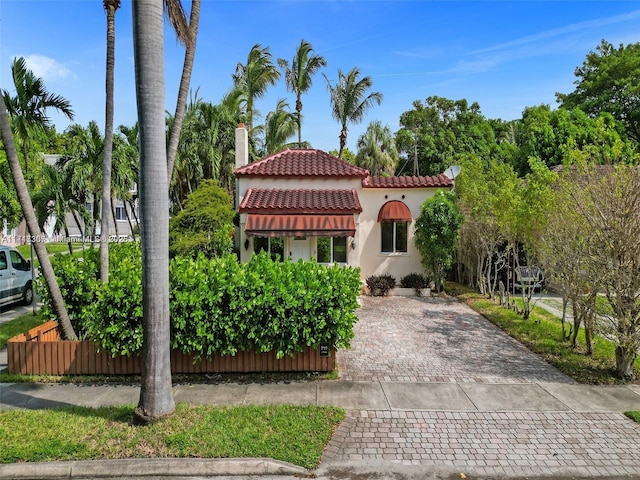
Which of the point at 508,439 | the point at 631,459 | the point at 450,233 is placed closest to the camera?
the point at 631,459

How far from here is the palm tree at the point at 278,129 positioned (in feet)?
106

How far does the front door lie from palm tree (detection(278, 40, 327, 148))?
18160 mm

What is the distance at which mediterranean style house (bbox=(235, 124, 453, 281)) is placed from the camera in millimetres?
17625

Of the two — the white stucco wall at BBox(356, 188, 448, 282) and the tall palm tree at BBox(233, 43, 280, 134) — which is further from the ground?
the tall palm tree at BBox(233, 43, 280, 134)

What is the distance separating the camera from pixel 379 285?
19016 millimetres

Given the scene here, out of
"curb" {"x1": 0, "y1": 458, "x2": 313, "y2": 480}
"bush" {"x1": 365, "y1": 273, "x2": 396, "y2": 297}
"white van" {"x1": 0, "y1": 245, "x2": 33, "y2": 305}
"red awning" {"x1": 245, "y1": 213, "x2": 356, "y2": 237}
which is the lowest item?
"curb" {"x1": 0, "y1": 458, "x2": 313, "y2": 480}

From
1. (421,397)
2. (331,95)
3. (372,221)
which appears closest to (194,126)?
(331,95)

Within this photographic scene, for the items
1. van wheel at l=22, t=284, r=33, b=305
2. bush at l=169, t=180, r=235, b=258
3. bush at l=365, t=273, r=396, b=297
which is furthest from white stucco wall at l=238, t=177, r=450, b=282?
van wheel at l=22, t=284, r=33, b=305

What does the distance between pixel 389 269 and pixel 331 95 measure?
17283 millimetres

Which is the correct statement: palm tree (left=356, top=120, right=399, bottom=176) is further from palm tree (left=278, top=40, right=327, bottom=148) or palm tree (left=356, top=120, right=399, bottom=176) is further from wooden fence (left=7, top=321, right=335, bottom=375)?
wooden fence (left=7, top=321, right=335, bottom=375)

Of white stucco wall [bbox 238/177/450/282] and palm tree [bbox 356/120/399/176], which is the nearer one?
white stucco wall [bbox 238/177/450/282]

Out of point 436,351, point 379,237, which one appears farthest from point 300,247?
point 436,351

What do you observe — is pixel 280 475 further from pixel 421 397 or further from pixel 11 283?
pixel 11 283

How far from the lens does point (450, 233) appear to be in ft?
60.5
